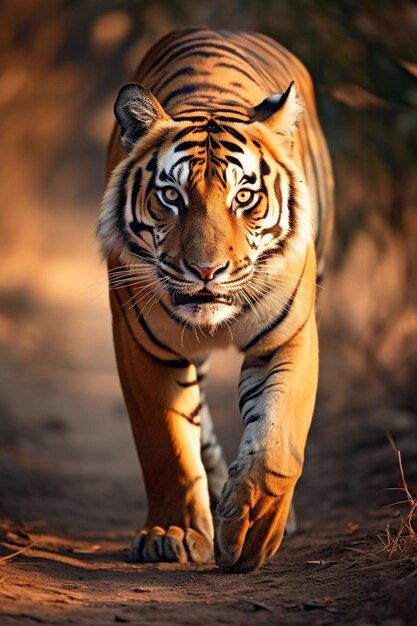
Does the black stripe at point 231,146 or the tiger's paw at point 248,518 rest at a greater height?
the black stripe at point 231,146

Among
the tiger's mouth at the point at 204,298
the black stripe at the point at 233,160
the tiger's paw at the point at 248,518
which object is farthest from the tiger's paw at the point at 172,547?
the black stripe at the point at 233,160

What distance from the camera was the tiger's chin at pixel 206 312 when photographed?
3435 mm

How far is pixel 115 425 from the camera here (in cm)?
804

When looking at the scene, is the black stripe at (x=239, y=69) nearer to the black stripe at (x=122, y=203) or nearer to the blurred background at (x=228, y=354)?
the black stripe at (x=122, y=203)

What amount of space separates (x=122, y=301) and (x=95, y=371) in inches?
239

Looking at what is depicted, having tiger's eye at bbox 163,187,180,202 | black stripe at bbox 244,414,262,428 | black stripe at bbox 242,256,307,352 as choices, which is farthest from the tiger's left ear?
black stripe at bbox 244,414,262,428

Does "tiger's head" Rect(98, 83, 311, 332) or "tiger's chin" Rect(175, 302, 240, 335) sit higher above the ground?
"tiger's head" Rect(98, 83, 311, 332)

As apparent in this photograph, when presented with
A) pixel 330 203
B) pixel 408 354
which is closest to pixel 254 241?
pixel 330 203

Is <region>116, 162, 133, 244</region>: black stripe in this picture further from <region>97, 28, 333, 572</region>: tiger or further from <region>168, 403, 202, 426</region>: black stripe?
<region>168, 403, 202, 426</region>: black stripe

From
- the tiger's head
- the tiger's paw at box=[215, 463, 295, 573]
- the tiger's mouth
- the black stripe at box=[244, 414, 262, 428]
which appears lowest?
the tiger's paw at box=[215, 463, 295, 573]

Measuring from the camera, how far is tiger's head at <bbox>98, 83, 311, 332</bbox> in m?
3.40

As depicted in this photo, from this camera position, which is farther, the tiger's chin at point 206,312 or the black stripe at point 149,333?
the black stripe at point 149,333

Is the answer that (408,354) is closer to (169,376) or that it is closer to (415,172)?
(415,172)

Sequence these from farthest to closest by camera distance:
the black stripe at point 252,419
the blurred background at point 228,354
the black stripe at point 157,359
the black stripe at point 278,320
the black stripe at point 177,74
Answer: the blurred background at point 228,354
the black stripe at point 177,74
the black stripe at point 157,359
the black stripe at point 278,320
the black stripe at point 252,419
